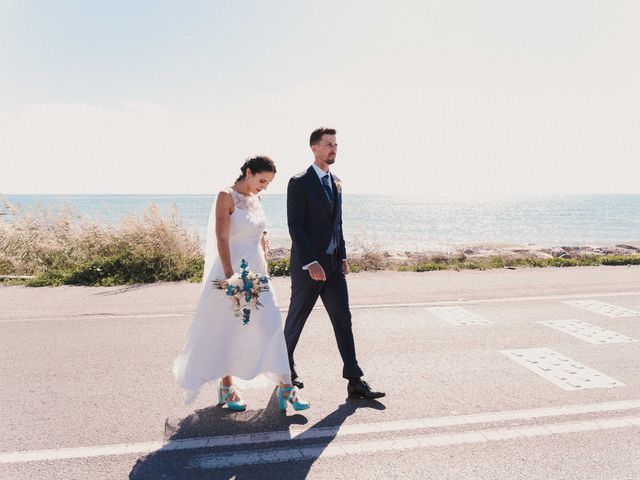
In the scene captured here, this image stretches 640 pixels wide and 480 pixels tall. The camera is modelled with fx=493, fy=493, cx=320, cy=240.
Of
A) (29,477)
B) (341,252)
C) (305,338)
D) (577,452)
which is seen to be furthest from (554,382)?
(29,477)

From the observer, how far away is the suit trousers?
4438 mm

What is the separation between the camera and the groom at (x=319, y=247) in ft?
14.3

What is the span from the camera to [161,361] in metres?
5.19

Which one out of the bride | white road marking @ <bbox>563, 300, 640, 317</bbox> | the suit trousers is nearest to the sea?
white road marking @ <bbox>563, 300, 640, 317</bbox>

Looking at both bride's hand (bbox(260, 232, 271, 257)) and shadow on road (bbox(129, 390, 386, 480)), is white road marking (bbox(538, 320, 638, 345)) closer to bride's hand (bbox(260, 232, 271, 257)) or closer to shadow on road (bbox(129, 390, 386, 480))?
shadow on road (bbox(129, 390, 386, 480))

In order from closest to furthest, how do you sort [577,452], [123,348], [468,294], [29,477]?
1. [29,477]
2. [577,452]
3. [123,348]
4. [468,294]

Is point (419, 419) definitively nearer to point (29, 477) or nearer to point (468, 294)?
point (29, 477)

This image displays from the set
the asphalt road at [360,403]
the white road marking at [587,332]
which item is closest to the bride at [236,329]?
the asphalt road at [360,403]

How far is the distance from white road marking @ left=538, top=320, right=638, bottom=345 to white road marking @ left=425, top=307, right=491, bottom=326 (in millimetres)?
835

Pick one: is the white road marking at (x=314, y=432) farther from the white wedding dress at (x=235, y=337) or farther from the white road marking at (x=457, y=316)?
the white road marking at (x=457, y=316)

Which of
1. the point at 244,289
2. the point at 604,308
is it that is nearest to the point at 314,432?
the point at 244,289

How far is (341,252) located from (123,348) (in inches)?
114

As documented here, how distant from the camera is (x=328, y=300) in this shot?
4.48 metres

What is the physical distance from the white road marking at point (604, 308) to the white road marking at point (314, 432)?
11.1 feet
